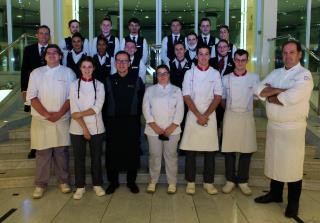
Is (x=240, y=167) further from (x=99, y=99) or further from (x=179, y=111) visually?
(x=99, y=99)

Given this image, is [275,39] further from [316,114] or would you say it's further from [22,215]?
[22,215]

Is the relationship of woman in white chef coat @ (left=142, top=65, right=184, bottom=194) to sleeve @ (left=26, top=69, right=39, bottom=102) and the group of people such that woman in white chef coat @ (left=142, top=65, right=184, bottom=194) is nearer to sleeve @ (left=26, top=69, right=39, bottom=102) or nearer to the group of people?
the group of people

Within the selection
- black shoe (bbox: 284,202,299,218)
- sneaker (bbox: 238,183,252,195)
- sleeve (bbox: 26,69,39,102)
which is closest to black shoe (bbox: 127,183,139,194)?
sneaker (bbox: 238,183,252,195)

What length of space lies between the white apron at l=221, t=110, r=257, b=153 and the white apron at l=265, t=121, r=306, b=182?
0.51 meters

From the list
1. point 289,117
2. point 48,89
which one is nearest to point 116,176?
point 48,89

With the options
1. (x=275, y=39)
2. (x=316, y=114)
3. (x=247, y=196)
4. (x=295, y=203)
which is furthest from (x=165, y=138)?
(x=275, y=39)

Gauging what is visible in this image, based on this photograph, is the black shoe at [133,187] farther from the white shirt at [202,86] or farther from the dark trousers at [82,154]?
the white shirt at [202,86]

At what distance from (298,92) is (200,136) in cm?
125

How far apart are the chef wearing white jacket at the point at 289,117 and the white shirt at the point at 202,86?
23.6 inches

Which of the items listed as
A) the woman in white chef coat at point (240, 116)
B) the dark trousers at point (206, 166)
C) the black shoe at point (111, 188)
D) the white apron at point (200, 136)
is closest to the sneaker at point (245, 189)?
the woman in white chef coat at point (240, 116)

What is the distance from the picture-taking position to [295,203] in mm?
3898

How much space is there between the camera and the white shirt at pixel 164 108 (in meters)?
4.47

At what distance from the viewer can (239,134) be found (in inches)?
176

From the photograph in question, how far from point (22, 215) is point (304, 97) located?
304 centimetres
